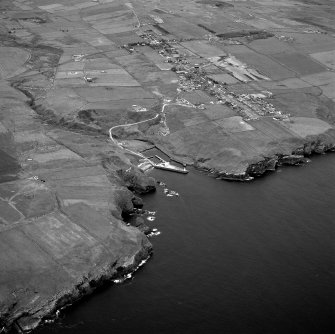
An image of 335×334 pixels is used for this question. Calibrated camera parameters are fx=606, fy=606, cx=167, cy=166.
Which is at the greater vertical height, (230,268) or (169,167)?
(230,268)

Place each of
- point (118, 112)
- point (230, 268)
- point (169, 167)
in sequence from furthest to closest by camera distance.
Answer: point (118, 112)
point (169, 167)
point (230, 268)

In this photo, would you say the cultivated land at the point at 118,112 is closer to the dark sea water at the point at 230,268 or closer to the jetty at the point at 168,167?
the jetty at the point at 168,167

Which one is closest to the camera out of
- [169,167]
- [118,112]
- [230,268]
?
[230,268]

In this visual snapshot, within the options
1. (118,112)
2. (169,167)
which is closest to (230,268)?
(169,167)

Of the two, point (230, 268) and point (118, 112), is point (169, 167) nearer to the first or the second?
point (118, 112)

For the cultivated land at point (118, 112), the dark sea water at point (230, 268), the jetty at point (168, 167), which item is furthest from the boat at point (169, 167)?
the cultivated land at point (118, 112)

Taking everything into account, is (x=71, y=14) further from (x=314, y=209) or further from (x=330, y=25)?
(x=314, y=209)

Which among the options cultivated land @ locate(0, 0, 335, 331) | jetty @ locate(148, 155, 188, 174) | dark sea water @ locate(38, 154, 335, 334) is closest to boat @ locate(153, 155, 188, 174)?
jetty @ locate(148, 155, 188, 174)
